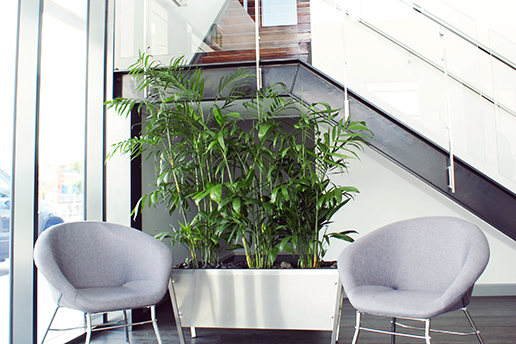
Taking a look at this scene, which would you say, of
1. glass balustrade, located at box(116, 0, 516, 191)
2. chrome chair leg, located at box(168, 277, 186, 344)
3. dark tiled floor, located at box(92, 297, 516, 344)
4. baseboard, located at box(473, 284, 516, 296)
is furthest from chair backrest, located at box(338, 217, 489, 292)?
baseboard, located at box(473, 284, 516, 296)

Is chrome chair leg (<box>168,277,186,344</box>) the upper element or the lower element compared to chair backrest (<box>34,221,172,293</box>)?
lower

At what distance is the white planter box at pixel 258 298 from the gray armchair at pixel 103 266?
0.77 ft

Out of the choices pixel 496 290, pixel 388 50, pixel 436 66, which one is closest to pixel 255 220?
pixel 388 50

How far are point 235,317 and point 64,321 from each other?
1.27 m

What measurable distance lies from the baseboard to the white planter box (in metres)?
2.33

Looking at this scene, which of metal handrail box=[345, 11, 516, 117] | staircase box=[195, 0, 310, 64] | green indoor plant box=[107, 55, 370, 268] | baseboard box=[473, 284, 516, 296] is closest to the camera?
green indoor plant box=[107, 55, 370, 268]

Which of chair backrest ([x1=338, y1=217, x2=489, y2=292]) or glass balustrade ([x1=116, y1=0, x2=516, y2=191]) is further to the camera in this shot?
glass balustrade ([x1=116, y1=0, x2=516, y2=191])

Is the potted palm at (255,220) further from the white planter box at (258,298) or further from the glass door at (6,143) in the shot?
the glass door at (6,143)

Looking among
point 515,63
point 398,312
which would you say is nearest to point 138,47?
point 398,312

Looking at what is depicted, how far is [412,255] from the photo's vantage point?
2375mm

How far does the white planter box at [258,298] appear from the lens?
8.25ft

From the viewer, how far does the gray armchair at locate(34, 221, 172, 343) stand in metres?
2.01

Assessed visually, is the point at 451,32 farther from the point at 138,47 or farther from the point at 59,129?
the point at 59,129

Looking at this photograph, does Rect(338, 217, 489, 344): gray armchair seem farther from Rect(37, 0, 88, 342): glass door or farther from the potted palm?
A: Rect(37, 0, 88, 342): glass door
